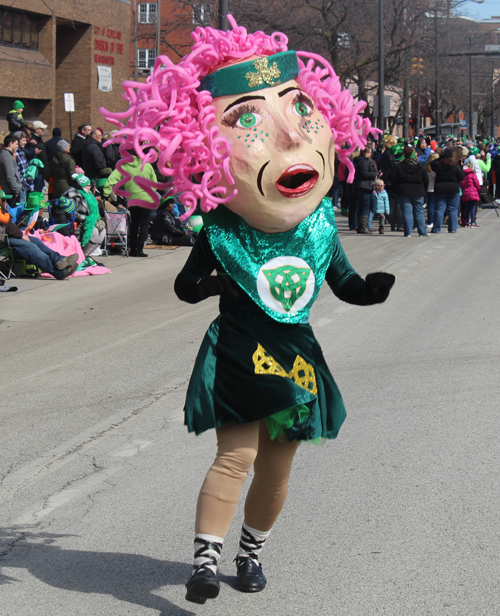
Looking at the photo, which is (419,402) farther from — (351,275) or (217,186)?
(217,186)

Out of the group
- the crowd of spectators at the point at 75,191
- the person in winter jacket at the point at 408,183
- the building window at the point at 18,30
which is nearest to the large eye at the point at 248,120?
the crowd of spectators at the point at 75,191

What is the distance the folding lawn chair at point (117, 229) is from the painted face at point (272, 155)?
11.3 m

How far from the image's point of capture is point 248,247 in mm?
3162

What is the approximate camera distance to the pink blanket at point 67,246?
12.3m

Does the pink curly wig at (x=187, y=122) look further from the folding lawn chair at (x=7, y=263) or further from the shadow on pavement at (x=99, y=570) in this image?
the folding lawn chair at (x=7, y=263)

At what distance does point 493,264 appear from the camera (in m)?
13.7

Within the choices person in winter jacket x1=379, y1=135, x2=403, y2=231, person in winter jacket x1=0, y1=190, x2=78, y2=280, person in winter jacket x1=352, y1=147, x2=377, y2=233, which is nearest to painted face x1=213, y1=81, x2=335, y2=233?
person in winter jacket x1=0, y1=190, x2=78, y2=280

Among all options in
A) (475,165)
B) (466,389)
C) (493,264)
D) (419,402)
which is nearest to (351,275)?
(419,402)

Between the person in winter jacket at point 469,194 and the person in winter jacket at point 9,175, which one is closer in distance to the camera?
the person in winter jacket at point 9,175

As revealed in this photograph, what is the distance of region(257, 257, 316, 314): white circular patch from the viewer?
10.2ft

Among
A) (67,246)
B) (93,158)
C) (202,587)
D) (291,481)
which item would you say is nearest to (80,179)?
(67,246)

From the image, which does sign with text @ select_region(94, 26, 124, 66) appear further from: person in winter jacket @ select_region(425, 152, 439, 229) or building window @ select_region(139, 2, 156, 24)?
building window @ select_region(139, 2, 156, 24)

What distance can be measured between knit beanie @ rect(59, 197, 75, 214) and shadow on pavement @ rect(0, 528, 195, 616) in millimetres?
9435

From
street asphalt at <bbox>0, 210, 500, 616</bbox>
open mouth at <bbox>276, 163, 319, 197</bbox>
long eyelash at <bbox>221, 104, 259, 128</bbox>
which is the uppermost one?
long eyelash at <bbox>221, 104, 259, 128</bbox>
